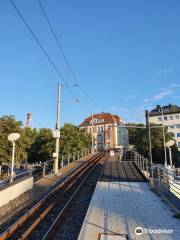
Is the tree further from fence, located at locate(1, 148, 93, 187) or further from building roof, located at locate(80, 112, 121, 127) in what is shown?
building roof, located at locate(80, 112, 121, 127)

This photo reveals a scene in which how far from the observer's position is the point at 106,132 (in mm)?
82500

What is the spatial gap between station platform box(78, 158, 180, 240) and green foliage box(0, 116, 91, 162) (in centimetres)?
1669

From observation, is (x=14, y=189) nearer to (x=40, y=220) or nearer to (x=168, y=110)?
(x=40, y=220)

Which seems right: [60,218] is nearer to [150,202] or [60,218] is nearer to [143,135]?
[150,202]

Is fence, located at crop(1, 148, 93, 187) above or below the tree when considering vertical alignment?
below

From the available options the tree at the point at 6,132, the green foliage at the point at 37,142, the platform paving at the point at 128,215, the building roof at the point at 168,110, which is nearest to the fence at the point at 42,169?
the green foliage at the point at 37,142

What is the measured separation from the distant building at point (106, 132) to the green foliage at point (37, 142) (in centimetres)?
3021

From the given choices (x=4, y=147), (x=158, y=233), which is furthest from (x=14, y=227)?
(x=4, y=147)

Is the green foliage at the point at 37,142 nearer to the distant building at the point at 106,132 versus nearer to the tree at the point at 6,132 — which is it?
the tree at the point at 6,132

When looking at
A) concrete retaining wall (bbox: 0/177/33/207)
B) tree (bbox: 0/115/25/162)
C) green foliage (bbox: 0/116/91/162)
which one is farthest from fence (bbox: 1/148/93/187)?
tree (bbox: 0/115/25/162)

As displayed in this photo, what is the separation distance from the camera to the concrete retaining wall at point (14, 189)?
11898 millimetres

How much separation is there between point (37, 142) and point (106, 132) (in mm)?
38540

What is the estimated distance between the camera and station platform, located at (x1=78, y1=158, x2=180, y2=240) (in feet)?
24.2

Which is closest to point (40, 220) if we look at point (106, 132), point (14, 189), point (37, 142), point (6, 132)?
point (14, 189)
